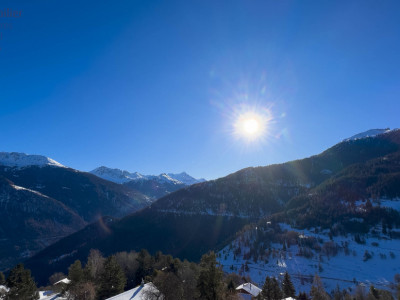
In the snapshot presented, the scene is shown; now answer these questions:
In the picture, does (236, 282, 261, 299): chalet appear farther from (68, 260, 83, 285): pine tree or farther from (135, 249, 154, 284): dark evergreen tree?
(68, 260, 83, 285): pine tree

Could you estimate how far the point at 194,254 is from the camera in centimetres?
18600

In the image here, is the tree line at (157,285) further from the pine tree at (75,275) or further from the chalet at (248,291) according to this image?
the chalet at (248,291)

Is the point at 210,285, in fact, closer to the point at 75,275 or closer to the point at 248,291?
the point at 75,275

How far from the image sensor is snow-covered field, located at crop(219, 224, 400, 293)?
102 meters

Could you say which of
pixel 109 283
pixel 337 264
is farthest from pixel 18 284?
pixel 337 264

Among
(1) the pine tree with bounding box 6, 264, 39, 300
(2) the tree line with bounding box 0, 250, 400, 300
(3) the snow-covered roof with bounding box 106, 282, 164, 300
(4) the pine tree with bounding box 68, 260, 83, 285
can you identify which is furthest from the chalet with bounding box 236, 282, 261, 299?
(1) the pine tree with bounding box 6, 264, 39, 300

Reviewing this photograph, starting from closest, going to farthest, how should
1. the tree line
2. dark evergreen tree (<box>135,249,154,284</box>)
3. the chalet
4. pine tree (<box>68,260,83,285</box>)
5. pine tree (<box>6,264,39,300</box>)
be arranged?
the tree line < pine tree (<box>6,264,39,300</box>) < pine tree (<box>68,260,83,285</box>) < the chalet < dark evergreen tree (<box>135,249,154,284</box>)

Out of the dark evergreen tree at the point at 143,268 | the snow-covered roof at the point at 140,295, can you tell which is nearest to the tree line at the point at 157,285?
the snow-covered roof at the point at 140,295

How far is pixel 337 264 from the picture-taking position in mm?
116688

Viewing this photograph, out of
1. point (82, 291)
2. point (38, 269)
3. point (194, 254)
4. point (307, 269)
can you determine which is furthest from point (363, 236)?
point (38, 269)

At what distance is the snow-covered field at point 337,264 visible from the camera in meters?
102

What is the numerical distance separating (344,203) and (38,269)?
278 m

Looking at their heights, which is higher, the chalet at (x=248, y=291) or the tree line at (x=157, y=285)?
the tree line at (x=157, y=285)

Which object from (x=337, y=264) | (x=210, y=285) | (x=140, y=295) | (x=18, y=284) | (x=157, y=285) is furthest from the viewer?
(x=337, y=264)
